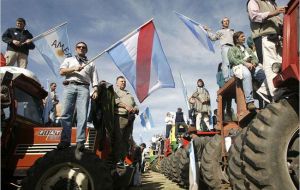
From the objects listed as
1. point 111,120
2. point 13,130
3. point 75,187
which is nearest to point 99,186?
point 75,187

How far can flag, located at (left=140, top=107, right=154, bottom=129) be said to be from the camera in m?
23.1

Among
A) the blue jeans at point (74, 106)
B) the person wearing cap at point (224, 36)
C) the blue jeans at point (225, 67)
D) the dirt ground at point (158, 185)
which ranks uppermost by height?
the person wearing cap at point (224, 36)

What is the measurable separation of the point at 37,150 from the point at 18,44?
282 cm

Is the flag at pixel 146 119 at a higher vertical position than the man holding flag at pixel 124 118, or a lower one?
higher

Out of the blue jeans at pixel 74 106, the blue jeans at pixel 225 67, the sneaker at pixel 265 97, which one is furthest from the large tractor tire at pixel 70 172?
the blue jeans at pixel 225 67

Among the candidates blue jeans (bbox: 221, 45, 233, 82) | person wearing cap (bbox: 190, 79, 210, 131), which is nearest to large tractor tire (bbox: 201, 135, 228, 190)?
blue jeans (bbox: 221, 45, 233, 82)

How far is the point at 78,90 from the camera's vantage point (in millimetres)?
5773

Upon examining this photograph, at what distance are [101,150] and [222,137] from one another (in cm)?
208

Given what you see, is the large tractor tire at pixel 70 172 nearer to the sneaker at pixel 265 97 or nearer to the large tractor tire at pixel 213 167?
the large tractor tire at pixel 213 167

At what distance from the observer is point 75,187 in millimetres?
5129

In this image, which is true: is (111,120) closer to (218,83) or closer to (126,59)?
(126,59)

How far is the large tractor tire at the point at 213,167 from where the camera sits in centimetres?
632

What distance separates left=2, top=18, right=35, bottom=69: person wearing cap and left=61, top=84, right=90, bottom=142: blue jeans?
2.82m

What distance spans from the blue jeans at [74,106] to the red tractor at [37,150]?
285 millimetres
